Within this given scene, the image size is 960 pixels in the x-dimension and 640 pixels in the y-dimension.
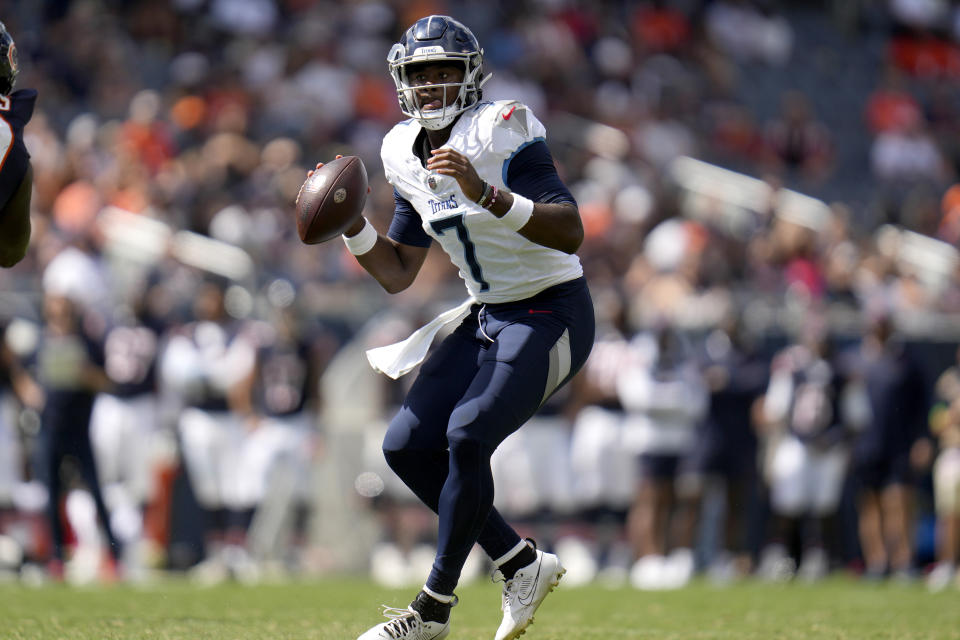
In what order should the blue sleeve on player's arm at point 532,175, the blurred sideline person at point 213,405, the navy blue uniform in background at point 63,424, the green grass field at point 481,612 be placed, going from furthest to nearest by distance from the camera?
the blurred sideline person at point 213,405 < the navy blue uniform in background at point 63,424 < the green grass field at point 481,612 < the blue sleeve on player's arm at point 532,175

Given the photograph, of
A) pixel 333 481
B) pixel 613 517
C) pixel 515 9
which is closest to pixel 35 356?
pixel 333 481

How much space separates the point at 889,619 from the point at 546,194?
9.53 ft

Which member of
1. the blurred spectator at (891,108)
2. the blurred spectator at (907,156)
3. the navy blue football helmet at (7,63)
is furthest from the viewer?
the blurred spectator at (891,108)

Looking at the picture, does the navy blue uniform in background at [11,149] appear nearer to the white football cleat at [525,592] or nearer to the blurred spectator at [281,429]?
the white football cleat at [525,592]

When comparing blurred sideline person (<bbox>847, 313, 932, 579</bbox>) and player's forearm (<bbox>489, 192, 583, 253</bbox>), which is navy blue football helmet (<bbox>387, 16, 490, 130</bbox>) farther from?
blurred sideline person (<bbox>847, 313, 932, 579</bbox>)

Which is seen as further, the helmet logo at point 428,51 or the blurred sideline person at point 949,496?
the blurred sideline person at point 949,496

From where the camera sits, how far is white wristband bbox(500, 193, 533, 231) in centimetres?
451

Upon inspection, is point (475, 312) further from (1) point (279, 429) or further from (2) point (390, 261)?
(1) point (279, 429)

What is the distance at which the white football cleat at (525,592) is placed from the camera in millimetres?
4816

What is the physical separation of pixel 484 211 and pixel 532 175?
0.21 meters

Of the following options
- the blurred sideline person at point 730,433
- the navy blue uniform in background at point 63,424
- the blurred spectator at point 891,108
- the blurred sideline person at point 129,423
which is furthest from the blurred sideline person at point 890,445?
the blurred spectator at point 891,108

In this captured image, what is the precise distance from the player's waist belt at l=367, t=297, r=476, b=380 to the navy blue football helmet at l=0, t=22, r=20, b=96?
1.62m

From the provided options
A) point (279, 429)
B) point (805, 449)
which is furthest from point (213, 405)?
point (805, 449)

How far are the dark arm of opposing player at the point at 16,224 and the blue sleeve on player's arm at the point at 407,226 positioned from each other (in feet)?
4.27
